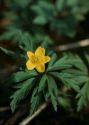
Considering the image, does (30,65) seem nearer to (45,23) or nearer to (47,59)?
(47,59)

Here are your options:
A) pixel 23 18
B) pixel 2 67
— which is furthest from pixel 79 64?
pixel 23 18

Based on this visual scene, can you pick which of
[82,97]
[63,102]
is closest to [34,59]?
[82,97]

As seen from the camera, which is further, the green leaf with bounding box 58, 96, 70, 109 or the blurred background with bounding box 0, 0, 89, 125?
the blurred background with bounding box 0, 0, 89, 125

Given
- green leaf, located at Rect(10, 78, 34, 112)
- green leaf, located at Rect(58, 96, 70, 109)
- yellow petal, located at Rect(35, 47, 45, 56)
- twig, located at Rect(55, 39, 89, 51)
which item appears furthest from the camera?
twig, located at Rect(55, 39, 89, 51)

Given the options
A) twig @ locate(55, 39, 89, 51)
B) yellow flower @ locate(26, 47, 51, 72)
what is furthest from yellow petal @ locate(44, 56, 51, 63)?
twig @ locate(55, 39, 89, 51)

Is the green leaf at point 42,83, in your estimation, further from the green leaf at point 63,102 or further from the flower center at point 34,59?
the green leaf at point 63,102

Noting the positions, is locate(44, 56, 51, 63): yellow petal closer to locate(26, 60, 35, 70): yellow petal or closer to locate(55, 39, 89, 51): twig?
locate(26, 60, 35, 70): yellow petal

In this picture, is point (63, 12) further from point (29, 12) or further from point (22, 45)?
point (22, 45)

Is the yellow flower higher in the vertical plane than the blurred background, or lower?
lower

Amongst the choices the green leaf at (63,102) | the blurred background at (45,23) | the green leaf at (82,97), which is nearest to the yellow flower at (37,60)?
the green leaf at (82,97)
